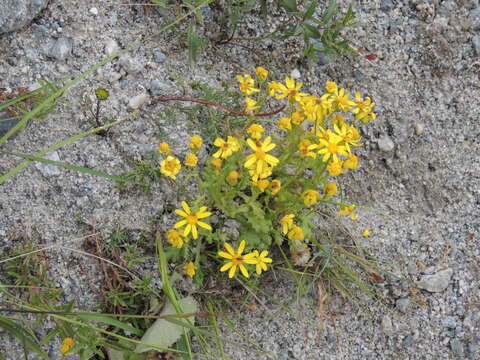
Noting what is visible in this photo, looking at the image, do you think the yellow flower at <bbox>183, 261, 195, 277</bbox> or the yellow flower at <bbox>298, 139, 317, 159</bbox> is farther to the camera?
the yellow flower at <bbox>183, 261, 195, 277</bbox>

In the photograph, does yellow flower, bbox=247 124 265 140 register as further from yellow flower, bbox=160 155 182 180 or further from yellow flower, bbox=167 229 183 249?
yellow flower, bbox=167 229 183 249

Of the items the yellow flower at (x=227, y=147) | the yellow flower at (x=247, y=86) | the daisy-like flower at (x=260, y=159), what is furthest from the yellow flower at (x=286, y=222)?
the yellow flower at (x=247, y=86)

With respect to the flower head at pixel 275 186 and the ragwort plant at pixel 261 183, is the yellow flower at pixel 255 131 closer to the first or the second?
the ragwort plant at pixel 261 183

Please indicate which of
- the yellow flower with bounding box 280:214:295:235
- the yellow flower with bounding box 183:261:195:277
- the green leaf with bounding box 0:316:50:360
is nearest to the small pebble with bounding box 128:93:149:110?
the yellow flower with bounding box 183:261:195:277

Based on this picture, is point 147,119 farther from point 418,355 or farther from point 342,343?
point 418,355

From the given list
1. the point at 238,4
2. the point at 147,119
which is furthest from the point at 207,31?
the point at 147,119

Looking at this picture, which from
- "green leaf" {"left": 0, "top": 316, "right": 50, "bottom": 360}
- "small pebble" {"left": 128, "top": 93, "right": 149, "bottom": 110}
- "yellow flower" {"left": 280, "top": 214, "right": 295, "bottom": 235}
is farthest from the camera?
"small pebble" {"left": 128, "top": 93, "right": 149, "bottom": 110}
